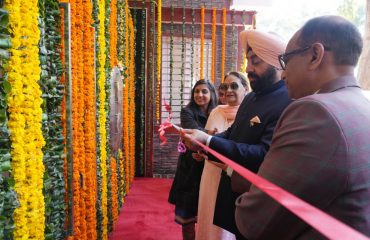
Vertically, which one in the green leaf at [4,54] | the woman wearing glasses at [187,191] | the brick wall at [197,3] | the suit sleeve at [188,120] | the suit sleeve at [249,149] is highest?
the brick wall at [197,3]

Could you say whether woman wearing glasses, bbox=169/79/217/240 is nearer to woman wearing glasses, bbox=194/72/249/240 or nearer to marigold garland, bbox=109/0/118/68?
woman wearing glasses, bbox=194/72/249/240

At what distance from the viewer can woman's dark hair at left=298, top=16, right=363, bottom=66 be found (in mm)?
923

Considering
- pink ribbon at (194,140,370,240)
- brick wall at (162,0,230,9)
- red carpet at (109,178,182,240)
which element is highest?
brick wall at (162,0,230,9)

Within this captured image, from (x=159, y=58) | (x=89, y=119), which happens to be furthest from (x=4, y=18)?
(x=159, y=58)

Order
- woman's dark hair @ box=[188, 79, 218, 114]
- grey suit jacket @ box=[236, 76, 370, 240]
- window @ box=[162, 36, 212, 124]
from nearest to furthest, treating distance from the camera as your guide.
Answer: grey suit jacket @ box=[236, 76, 370, 240]
woman's dark hair @ box=[188, 79, 218, 114]
window @ box=[162, 36, 212, 124]

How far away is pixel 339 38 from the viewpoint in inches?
36.3

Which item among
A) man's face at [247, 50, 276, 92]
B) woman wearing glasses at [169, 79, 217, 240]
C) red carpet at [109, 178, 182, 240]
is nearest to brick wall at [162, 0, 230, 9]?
red carpet at [109, 178, 182, 240]

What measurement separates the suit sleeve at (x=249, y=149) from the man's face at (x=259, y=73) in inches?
8.3

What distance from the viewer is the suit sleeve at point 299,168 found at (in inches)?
31.1

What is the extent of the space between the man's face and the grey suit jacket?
847 millimetres

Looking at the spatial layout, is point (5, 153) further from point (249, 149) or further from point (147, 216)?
point (147, 216)

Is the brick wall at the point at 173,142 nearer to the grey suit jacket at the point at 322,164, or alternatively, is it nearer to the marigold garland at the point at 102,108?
the marigold garland at the point at 102,108

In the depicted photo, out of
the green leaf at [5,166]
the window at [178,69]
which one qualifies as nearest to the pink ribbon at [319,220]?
the green leaf at [5,166]

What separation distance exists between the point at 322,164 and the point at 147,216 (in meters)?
3.53
